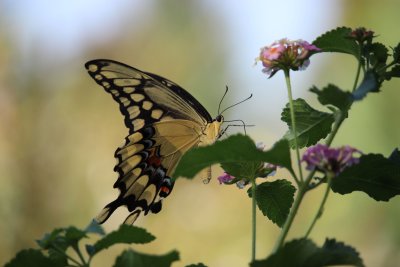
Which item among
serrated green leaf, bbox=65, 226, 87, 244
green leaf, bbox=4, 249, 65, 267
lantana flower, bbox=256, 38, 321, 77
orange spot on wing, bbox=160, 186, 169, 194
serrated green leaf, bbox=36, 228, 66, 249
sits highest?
lantana flower, bbox=256, 38, 321, 77

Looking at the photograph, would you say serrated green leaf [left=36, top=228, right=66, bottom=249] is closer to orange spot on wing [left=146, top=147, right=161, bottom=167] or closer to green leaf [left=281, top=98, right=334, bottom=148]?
green leaf [left=281, top=98, right=334, bottom=148]

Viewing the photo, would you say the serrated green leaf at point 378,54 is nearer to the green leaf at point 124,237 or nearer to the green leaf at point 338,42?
the green leaf at point 338,42

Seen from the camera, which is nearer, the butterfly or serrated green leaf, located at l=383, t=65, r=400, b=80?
serrated green leaf, located at l=383, t=65, r=400, b=80

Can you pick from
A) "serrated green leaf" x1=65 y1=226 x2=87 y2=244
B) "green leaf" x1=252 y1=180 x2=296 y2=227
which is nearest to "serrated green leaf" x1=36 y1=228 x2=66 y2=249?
"serrated green leaf" x1=65 y1=226 x2=87 y2=244

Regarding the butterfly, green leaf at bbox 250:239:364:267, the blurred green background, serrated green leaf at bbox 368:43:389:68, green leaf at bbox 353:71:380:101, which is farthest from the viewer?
the blurred green background

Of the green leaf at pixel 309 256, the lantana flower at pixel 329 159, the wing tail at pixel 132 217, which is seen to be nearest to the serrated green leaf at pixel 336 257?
the green leaf at pixel 309 256

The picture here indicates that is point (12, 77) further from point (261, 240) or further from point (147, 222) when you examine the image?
point (261, 240)

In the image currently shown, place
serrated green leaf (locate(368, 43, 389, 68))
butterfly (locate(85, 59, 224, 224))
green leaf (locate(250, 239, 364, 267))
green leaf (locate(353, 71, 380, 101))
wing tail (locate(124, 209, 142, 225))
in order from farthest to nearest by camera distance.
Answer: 1. butterfly (locate(85, 59, 224, 224))
2. wing tail (locate(124, 209, 142, 225))
3. serrated green leaf (locate(368, 43, 389, 68))
4. green leaf (locate(353, 71, 380, 101))
5. green leaf (locate(250, 239, 364, 267))
